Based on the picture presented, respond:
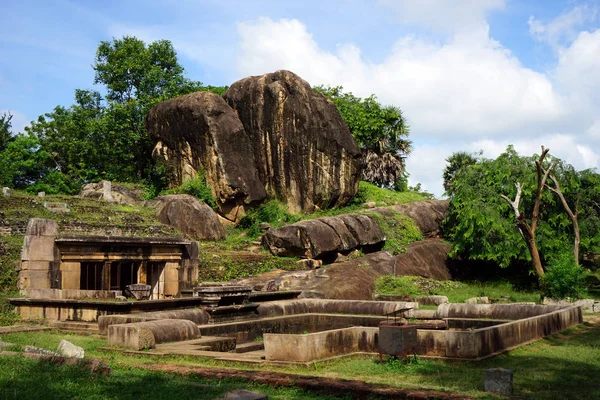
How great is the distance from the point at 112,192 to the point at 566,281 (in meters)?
24.2

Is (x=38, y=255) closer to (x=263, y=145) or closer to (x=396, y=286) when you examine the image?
(x=396, y=286)

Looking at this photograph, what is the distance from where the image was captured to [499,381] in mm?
8656

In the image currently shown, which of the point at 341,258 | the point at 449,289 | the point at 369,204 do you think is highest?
the point at 369,204

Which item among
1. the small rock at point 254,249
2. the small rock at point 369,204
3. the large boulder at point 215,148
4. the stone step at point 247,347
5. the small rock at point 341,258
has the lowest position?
the stone step at point 247,347

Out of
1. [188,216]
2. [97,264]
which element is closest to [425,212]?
[188,216]

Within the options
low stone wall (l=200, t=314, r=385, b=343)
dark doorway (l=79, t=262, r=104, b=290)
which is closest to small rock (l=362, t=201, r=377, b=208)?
low stone wall (l=200, t=314, r=385, b=343)

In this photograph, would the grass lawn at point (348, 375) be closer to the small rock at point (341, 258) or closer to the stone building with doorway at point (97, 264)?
the stone building with doorway at point (97, 264)

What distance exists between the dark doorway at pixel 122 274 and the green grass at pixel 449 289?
33.2 ft

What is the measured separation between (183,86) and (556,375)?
1710 inches

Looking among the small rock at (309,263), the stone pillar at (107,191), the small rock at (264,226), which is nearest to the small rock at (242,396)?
the small rock at (309,263)

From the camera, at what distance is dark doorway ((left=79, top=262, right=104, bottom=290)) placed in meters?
20.1

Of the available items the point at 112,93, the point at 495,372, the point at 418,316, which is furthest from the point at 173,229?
the point at 112,93

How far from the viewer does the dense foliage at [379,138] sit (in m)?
48.2

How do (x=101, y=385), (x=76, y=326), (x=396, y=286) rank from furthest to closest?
(x=396, y=286) < (x=76, y=326) < (x=101, y=385)
